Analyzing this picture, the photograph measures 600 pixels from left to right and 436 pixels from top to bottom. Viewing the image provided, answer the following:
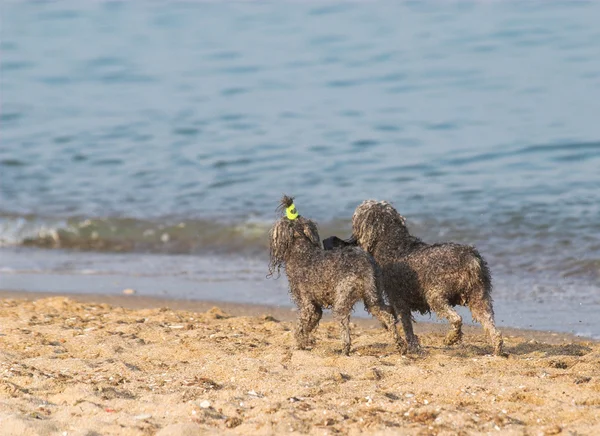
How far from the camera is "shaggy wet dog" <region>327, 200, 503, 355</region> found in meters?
7.98

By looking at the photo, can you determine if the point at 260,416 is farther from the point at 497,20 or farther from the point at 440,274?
the point at 497,20

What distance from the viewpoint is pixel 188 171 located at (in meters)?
17.8

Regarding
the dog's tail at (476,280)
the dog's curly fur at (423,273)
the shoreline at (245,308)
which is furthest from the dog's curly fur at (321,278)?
the shoreline at (245,308)

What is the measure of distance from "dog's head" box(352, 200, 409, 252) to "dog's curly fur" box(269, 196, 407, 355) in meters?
0.46

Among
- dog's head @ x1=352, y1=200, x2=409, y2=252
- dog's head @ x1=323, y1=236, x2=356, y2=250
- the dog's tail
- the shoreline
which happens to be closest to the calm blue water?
the shoreline

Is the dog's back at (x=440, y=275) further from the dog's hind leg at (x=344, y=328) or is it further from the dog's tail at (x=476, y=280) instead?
the dog's hind leg at (x=344, y=328)

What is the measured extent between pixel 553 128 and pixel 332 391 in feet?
41.9

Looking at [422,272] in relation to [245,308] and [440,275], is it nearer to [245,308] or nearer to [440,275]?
[440,275]

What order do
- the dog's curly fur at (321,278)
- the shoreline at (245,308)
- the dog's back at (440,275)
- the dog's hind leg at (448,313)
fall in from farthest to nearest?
the shoreline at (245,308), the dog's hind leg at (448,313), the dog's back at (440,275), the dog's curly fur at (321,278)

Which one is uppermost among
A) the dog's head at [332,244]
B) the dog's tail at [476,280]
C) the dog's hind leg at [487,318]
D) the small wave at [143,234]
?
the dog's head at [332,244]

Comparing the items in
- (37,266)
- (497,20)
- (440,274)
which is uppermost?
(497,20)

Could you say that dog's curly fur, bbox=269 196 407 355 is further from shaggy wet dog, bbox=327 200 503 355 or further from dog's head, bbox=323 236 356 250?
shaggy wet dog, bbox=327 200 503 355

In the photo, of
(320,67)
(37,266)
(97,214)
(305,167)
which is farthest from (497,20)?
(37,266)

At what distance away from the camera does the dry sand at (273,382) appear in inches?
252
